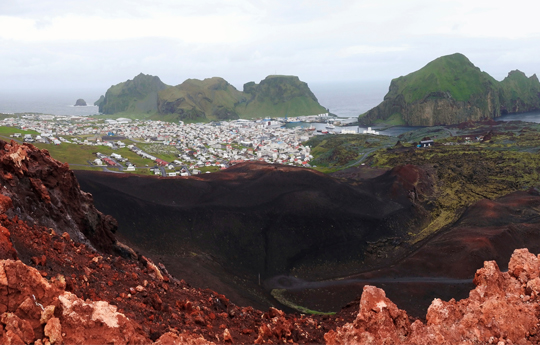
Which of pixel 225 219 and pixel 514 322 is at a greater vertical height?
pixel 514 322

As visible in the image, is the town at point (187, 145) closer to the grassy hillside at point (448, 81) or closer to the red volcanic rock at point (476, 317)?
the grassy hillside at point (448, 81)

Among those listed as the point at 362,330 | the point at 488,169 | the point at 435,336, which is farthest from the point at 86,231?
the point at 488,169

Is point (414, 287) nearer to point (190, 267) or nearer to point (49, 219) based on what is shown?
point (190, 267)

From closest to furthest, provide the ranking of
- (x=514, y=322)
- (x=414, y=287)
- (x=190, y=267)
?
(x=514, y=322), (x=190, y=267), (x=414, y=287)

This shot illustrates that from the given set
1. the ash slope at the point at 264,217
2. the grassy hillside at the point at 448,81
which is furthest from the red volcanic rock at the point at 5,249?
the grassy hillside at the point at 448,81

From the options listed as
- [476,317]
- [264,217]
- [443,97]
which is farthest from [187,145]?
[443,97]

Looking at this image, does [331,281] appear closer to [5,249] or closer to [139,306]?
[139,306]
